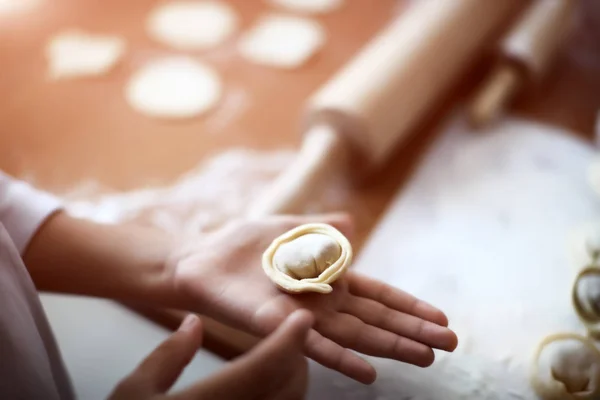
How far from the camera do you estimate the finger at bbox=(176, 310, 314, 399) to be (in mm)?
355

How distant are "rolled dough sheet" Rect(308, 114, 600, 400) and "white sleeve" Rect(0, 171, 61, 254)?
288 millimetres

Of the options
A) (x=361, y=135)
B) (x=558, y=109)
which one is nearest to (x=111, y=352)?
(x=361, y=135)

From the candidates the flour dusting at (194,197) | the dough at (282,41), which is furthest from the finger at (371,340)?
the dough at (282,41)

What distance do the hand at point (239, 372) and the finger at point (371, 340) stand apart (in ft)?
0.20

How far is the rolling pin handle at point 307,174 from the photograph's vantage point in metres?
0.65

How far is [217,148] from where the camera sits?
823 mm

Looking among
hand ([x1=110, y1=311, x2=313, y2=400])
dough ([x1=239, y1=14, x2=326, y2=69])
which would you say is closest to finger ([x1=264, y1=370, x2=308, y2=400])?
hand ([x1=110, y1=311, x2=313, y2=400])

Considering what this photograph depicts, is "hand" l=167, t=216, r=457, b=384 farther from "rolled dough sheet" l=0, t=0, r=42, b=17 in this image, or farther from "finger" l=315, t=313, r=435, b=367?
"rolled dough sheet" l=0, t=0, r=42, b=17

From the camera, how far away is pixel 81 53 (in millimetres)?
942

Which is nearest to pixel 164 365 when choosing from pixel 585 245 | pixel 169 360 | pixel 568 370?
pixel 169 360

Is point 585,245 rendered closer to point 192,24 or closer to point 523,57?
point 523,57

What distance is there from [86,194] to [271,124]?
0.28m

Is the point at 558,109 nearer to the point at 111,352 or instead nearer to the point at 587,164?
the point at 587,164

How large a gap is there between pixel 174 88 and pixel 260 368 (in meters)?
0.63
